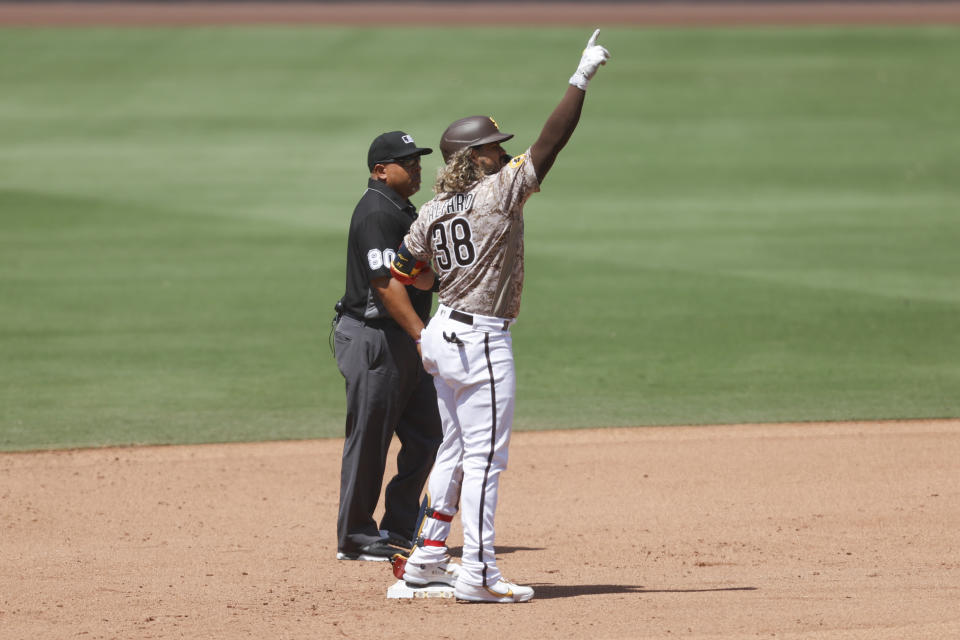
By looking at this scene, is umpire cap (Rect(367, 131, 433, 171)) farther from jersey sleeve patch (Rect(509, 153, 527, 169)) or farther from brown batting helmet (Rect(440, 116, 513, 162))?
jersey sleeve patch (Rect(509, 153, 527, 169))

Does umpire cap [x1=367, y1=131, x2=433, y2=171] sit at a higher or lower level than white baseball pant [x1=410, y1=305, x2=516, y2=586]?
higher

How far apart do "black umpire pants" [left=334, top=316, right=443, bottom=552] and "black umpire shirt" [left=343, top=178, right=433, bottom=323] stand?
0.13 meters

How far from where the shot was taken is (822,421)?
32.4 ft

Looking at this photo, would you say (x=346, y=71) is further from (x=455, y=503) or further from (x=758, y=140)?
(x=455, y=503)

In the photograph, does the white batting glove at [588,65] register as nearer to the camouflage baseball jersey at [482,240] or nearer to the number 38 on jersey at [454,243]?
the camouflage baseball jersey at [482,240]

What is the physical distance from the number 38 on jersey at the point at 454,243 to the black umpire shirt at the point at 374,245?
0.64 m

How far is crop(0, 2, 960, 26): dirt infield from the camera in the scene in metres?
39.5

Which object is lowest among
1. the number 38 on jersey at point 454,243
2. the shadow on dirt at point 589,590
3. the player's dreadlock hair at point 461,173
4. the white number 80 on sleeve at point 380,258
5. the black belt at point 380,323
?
the shadow on dirt at point 589,590

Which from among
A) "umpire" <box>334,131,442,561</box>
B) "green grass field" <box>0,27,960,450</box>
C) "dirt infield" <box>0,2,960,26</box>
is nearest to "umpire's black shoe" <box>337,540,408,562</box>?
"umpire" <box>334,131,442,561</box>

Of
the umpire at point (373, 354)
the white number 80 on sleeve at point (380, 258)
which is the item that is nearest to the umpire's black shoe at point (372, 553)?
the umpire at point (373, 354)

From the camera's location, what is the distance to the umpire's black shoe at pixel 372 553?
6773 millimetres

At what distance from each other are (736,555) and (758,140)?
20.0 metres

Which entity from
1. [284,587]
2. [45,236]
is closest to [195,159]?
[45,236]

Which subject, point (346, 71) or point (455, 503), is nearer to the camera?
point (455, 503)
